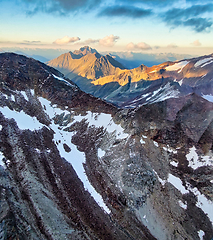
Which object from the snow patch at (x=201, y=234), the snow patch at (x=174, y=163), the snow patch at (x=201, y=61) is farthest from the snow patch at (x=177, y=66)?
the snow patch at (x=201, y=234)

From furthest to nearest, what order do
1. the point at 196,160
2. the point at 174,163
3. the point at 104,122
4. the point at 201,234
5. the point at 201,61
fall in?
the point at 201,61 → the point at 104,122 → the point at 174,163 → the point at 196,160 → the point at 201,234

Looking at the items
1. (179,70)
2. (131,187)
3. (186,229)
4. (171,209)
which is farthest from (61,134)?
(179,70)

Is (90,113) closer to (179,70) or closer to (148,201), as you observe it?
(148,201)

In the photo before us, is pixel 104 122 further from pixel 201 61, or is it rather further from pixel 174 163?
pixel 201 61

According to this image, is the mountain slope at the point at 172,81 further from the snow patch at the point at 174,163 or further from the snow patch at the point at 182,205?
the snow patch at the point at 182,205

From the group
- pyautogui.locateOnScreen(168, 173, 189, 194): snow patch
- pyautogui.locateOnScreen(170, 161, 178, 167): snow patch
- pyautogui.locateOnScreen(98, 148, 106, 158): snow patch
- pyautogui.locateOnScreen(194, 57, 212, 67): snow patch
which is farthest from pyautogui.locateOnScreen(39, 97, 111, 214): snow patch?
pyautogui.locateOnScreen(194, 57, 212, 67): snow patch

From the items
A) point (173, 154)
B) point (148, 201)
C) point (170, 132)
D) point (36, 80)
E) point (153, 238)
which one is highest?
point (36, 80)

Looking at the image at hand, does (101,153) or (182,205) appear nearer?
(182,205)

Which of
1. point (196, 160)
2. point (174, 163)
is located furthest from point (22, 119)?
point (196, 160)

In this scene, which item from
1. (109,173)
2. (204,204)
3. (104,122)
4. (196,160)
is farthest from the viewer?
(104,122)
